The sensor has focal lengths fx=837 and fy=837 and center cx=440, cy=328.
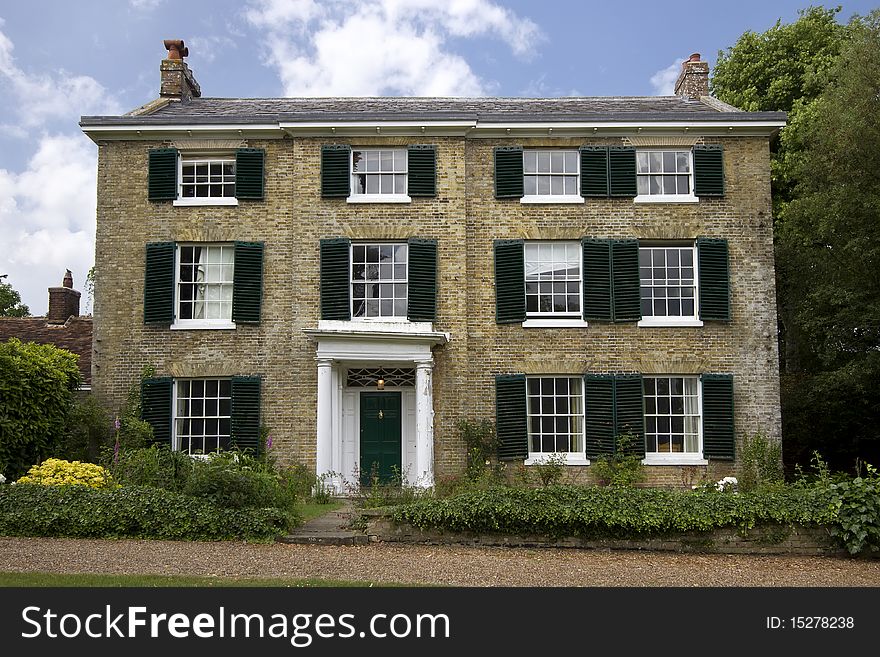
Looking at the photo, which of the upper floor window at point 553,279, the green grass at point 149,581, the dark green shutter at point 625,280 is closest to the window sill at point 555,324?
the upper floor window at point 553,279

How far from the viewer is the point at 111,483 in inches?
563

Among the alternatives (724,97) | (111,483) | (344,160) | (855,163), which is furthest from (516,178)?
(724,97)

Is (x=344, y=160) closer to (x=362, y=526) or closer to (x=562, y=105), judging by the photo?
(x=562, y=105)

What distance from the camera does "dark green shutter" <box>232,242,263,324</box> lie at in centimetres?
1781

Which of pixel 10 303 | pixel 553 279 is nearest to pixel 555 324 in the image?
pixel 553 279

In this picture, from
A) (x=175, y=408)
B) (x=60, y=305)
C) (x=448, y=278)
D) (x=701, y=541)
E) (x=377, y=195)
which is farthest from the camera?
(x=60, y=305)

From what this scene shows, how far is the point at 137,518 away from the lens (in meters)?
12.0

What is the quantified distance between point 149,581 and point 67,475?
20.2 feet

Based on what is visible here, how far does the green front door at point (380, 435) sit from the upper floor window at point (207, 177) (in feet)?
18.1

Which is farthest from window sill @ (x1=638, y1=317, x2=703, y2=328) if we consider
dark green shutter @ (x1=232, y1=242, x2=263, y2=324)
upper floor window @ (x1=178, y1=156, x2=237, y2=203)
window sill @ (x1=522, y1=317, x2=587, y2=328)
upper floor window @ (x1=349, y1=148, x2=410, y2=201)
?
upper floor window @ (x1=178, y1=156, x2=237, y2=203)

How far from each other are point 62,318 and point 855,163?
22.3 meters

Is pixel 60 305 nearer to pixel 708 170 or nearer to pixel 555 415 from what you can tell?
pixel 555 415

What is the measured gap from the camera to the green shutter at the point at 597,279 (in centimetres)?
1795

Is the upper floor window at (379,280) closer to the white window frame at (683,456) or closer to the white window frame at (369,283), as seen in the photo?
the white window frame at (369,283)
